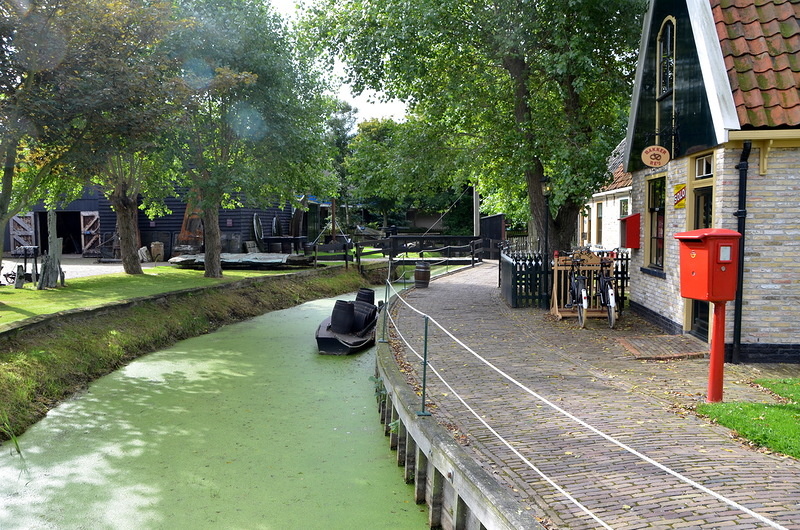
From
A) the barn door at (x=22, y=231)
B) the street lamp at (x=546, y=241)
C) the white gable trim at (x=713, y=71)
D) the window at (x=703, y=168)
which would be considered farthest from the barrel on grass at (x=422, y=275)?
the barn door at (x=22, y=231)

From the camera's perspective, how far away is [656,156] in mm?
10492

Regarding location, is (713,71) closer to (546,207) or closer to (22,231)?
(546,207)

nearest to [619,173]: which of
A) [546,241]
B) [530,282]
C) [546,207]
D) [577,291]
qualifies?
[546,207]

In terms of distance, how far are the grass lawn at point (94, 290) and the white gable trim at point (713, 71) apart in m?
10.9

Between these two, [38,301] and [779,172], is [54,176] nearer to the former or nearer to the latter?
[38,301]

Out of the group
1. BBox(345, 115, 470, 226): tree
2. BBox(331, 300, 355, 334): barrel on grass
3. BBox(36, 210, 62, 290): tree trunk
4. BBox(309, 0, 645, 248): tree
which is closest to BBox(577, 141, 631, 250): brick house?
BBox(309, 0, 645, 248): tree

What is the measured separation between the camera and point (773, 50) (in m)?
8.90

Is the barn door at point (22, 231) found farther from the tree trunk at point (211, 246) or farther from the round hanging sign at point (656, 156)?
the round hanging sign at point (656, 156)

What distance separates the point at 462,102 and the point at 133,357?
8472 millimetres

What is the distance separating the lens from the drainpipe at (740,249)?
27.9 feet

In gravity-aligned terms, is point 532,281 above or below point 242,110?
below

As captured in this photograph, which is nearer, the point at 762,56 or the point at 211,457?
the point at 211,457

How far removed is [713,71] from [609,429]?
5.36m

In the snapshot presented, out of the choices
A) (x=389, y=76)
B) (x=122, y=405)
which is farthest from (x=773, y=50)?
(x=122, y=405)
